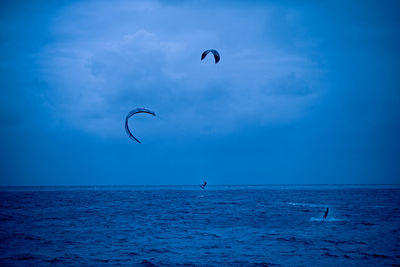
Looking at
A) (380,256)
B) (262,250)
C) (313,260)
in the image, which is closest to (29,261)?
(262,250)

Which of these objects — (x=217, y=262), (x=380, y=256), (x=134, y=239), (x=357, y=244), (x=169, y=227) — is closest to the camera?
(x=217, y=262)

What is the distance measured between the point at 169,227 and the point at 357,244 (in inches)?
616

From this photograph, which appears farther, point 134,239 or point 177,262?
point 134,239

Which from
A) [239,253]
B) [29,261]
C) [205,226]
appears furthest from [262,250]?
[29,261]

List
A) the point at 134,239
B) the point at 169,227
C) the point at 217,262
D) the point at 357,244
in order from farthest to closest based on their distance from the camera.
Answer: the point at 169,227 < the point at 134,239 < the point at 357,244 < the point at 217,262

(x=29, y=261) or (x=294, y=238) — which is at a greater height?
(x=294, y=238)

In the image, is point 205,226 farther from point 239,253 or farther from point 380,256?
point 380,256

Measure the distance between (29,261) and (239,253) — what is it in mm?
12150

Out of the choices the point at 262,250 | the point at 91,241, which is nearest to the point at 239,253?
the point at 262,250

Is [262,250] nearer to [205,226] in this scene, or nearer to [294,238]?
[294,238]

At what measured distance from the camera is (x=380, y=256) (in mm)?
20594

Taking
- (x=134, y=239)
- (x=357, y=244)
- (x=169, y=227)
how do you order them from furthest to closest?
1. (x=169, y=227)
2. (x=134, y=239)
3. (x=357, y=244)

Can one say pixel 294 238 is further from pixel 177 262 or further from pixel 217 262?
pixel 177 262

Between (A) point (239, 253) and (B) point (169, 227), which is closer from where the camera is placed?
(A) point (239, 253)
